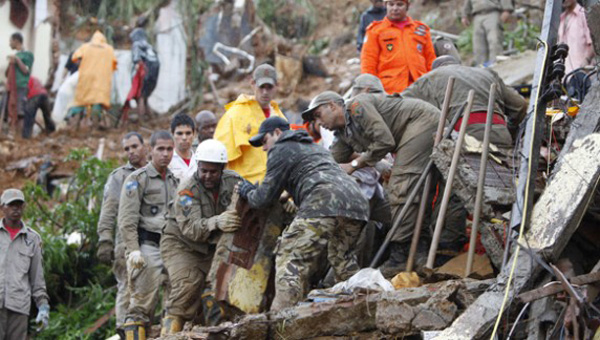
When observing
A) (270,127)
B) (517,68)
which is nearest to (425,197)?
(270,127)

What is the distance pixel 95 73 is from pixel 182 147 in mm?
9514

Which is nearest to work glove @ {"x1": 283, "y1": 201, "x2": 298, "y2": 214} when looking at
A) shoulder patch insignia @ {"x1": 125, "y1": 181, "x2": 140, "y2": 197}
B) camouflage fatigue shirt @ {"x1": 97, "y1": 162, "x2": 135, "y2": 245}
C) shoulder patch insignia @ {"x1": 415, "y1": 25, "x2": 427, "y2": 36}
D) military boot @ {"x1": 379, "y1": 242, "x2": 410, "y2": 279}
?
military boot @ {"x1": 379, "y1": 242, "x2": 410, "y2": 279}

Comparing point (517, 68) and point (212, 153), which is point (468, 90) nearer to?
point (212, 153)

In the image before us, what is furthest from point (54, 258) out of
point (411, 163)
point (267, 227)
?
point (411, 163)

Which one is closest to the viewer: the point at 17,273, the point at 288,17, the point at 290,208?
the point at 290,208

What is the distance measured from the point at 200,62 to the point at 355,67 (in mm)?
3928

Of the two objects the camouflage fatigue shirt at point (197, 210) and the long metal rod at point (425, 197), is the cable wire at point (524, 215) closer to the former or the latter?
the long metal rod at point (425, 197)

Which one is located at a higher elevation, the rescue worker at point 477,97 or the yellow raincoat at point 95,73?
the rescue worker at point 477,97

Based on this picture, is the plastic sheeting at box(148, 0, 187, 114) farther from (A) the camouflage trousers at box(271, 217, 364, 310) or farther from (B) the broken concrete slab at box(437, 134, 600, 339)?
(B) the broken concrete slab at box(437, 134, 600, 339)

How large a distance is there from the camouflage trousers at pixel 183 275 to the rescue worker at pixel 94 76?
10632mm

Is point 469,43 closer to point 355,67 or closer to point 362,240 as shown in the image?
point 355,67

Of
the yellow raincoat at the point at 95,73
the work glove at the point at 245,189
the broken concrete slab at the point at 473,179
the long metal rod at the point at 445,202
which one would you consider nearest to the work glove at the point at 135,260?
the work glove at the point at 245,189

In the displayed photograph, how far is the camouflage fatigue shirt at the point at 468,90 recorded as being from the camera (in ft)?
31.7

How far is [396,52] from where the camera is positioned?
11555mm
